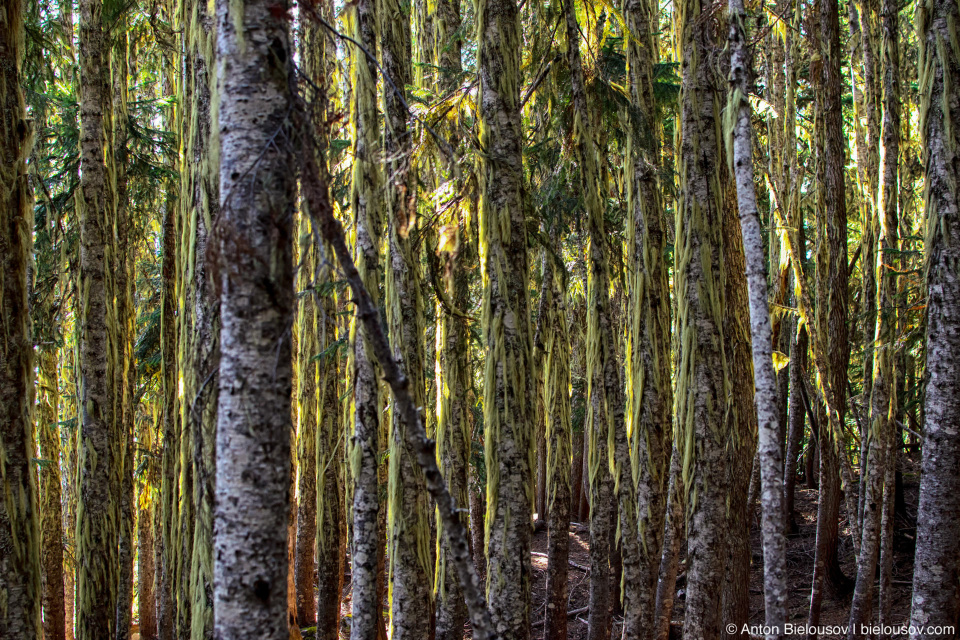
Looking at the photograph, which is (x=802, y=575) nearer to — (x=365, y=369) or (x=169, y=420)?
(x=365, y=369)

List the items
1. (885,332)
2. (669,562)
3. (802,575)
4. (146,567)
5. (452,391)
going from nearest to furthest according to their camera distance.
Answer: (885,332) < (669,562) < (452,391) < (802,575) < (146,567)

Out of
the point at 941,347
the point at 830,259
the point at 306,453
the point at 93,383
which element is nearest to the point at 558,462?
the point at 830,259

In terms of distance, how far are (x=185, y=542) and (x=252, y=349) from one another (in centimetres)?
440

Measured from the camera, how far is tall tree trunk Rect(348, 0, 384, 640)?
5969 millimetres

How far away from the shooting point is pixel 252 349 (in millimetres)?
3162

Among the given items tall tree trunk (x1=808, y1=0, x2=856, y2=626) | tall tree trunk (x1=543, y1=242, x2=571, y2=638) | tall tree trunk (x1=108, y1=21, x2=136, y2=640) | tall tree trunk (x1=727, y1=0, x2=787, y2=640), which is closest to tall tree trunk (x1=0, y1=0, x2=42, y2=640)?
tall tree trunk (x1=108, y1=21, x2=136, y2=640)

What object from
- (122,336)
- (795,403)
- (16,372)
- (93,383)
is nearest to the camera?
(16,372)

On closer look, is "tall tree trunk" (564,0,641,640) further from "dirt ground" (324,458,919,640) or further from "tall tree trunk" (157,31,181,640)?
"dirt ground" (324,458,919,640)

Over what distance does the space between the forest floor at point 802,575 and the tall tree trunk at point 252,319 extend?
9288 millimetres

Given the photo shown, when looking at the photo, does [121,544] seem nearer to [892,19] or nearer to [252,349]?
[252,349]

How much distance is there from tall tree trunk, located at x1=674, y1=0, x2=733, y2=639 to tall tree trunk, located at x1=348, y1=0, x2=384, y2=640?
2.94 metres

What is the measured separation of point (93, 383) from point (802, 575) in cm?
1285

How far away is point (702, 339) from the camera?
656 cm

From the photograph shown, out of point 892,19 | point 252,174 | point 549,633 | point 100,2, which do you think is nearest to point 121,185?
point 100,2
